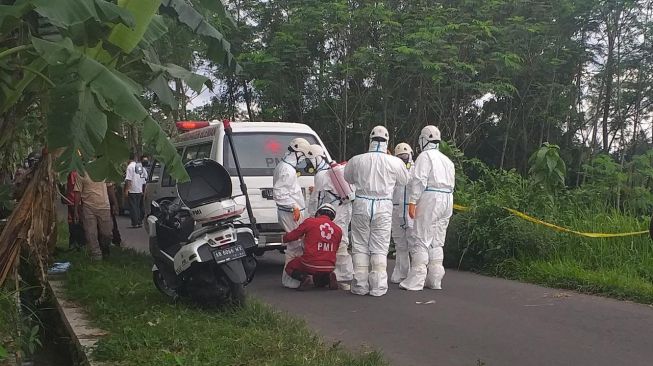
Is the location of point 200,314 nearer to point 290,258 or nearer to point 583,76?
point 290,258

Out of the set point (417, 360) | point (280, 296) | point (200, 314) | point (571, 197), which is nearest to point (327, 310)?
point (280, 296)

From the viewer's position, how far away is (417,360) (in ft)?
16.8

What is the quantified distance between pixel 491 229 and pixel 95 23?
6.34m

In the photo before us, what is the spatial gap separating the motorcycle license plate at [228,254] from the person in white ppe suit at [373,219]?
2171 mm

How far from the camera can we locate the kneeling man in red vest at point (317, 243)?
7.75 meters

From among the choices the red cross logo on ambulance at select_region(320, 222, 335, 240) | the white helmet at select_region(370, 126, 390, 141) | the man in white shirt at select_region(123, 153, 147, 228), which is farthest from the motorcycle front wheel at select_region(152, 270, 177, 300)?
the man in white shirt at select_region(123, 153, 147, 228)

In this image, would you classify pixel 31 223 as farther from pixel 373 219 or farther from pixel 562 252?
pixel 562 252

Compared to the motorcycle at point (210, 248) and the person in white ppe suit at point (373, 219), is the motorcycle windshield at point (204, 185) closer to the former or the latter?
the motorcycle at point (210, 248)

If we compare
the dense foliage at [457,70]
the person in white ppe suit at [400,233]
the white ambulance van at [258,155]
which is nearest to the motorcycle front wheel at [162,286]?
the white ambulance van at [258,155]

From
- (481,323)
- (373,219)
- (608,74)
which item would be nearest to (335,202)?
(373,219)

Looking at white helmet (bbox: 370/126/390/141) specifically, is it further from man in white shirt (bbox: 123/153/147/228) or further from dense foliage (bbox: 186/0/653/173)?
dense foliage (bbox: 186/0/653/173)

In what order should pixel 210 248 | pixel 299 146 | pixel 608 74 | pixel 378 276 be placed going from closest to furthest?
pixel 210 248 < pixel 378 276 < pixel 299 146 < pixel 608 74

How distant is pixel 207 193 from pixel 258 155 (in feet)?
10.5

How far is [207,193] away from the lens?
6.22 metres
